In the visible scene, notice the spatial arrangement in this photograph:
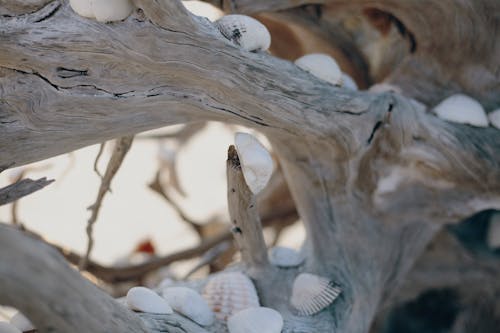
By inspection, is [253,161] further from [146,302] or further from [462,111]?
[462,111]

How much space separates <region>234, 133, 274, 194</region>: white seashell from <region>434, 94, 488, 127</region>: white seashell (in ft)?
1.53

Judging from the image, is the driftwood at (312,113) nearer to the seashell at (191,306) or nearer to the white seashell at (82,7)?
the white seashell at (82,7)

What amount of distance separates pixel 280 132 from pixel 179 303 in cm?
37

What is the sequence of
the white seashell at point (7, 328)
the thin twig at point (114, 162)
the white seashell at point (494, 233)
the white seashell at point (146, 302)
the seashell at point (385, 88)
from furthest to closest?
the white seashell at point (494, 233) → the seashell at point (385, 88) → the thin twig at point (114, 162) → the white seashell at point (146, 302) → the white seashell at point (7, 328)

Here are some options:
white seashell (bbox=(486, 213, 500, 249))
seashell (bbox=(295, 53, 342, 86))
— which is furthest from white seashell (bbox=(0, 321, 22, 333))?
white seashell (bbox=(486, 213, 500, 249))

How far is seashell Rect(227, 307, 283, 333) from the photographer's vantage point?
1.15 meters

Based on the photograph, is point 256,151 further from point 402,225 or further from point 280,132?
point 402,225

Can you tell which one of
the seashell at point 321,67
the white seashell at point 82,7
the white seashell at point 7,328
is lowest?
the white seashell at point 7,328

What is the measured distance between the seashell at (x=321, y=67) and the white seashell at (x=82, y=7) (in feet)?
1.46

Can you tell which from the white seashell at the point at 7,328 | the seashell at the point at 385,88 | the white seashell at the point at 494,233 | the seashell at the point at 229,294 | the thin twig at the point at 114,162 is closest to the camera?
the white seashell at the point at 7,328

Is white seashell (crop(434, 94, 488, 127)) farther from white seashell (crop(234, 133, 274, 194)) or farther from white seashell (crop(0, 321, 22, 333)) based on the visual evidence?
white seashell (crop(0, 321, 22, 333))

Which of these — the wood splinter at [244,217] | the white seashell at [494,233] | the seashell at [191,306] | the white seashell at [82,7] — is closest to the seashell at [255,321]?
the seashell at [191,306]

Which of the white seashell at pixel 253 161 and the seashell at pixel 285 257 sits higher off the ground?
the white seashell at pixel 253 161

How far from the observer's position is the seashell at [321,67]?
4.29 feet
